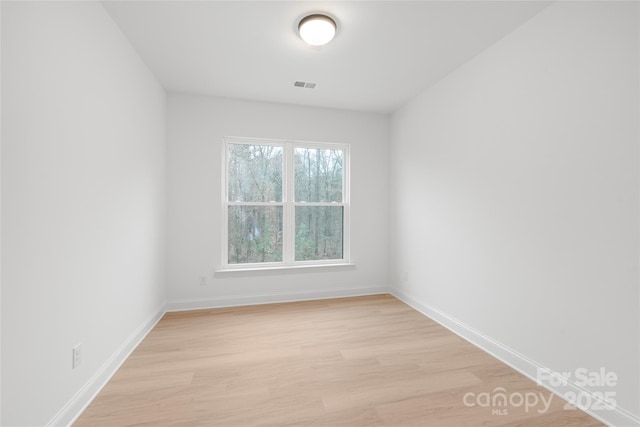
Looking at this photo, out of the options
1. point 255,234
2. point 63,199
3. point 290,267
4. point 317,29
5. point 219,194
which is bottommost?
point 290,267

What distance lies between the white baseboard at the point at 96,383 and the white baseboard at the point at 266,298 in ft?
2.17

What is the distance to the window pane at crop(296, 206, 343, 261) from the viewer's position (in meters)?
3.86

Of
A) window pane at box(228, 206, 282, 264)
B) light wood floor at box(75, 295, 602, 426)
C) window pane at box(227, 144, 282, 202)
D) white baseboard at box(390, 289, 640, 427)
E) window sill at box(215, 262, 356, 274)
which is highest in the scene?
window pane at box(227, 144, 282, 202)

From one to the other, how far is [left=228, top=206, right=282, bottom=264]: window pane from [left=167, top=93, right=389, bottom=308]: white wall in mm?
208

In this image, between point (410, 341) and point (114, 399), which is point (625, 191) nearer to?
point (410, 341)

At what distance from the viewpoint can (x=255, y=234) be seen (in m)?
3.70

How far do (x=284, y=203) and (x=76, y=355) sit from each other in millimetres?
2551

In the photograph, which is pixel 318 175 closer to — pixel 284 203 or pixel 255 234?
pixel 284 203

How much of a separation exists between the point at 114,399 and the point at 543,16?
393cm

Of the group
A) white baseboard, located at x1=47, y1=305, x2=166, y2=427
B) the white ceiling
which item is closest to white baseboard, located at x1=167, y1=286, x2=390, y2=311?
white baseboard, located at x1=47, y1=305, x2=166, y2=427

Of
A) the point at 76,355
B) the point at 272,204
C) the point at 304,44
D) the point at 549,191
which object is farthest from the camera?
the point at 272,204

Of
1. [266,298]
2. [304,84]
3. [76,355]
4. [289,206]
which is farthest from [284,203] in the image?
[76,355]

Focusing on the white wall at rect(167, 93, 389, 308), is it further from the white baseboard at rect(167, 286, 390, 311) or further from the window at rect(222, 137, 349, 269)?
the window at rect(222, 137, 349, 269)

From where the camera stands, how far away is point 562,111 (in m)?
1.84
